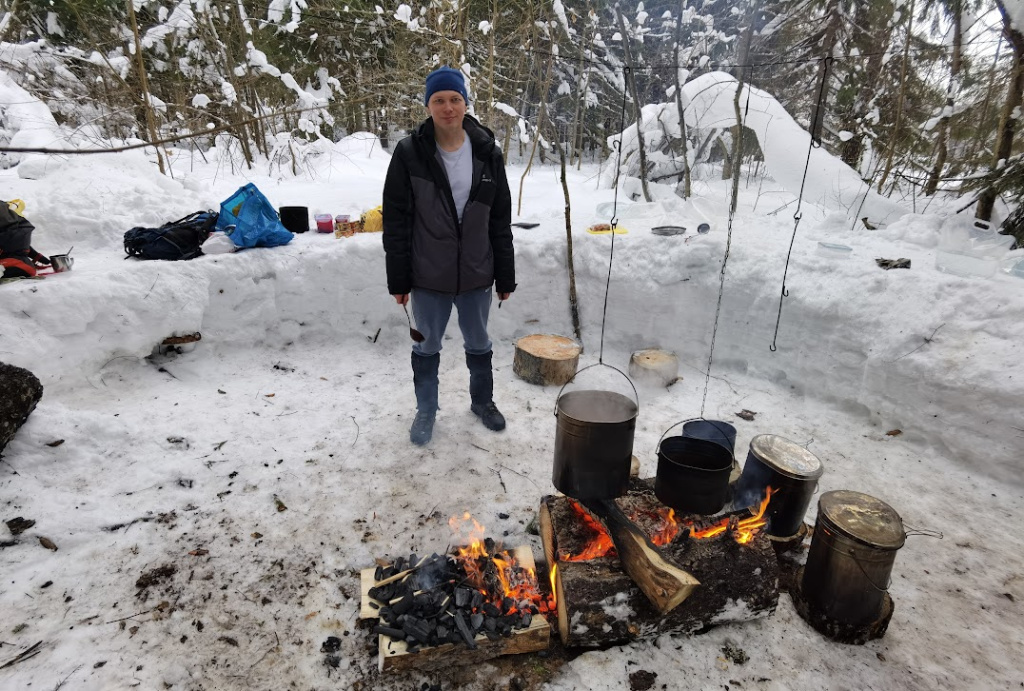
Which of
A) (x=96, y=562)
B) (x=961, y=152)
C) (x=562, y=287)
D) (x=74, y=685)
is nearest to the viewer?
(x=74, y=685)

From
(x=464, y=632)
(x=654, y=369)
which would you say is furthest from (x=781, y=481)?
(x=654, y=369)

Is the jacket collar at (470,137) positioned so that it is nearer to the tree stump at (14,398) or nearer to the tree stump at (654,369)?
the tree stump at (654,369)

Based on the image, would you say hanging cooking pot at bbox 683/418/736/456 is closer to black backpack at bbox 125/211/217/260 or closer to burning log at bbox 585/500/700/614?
burning log at bbox 585/500/700/614

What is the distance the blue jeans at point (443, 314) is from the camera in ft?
11.4

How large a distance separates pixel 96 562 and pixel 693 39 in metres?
16.5

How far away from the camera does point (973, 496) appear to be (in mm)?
3309

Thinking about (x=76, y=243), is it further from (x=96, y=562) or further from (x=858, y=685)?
(x=858, y=685)

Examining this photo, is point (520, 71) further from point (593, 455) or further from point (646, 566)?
point (646, 566)

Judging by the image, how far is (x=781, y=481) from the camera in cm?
264

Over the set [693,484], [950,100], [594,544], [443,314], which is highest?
[950,100]

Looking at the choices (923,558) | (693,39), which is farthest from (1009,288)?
(693,39)

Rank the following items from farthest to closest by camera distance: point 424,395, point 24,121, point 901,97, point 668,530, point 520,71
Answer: point 520,71, point 24,121, point 901,97, point 424,395, point 668,530

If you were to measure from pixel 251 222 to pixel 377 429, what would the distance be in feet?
9.23

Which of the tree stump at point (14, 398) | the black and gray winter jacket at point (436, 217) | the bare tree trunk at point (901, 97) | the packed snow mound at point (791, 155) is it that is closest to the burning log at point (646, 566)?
the black and gray winter jacket at point (436, 217)
